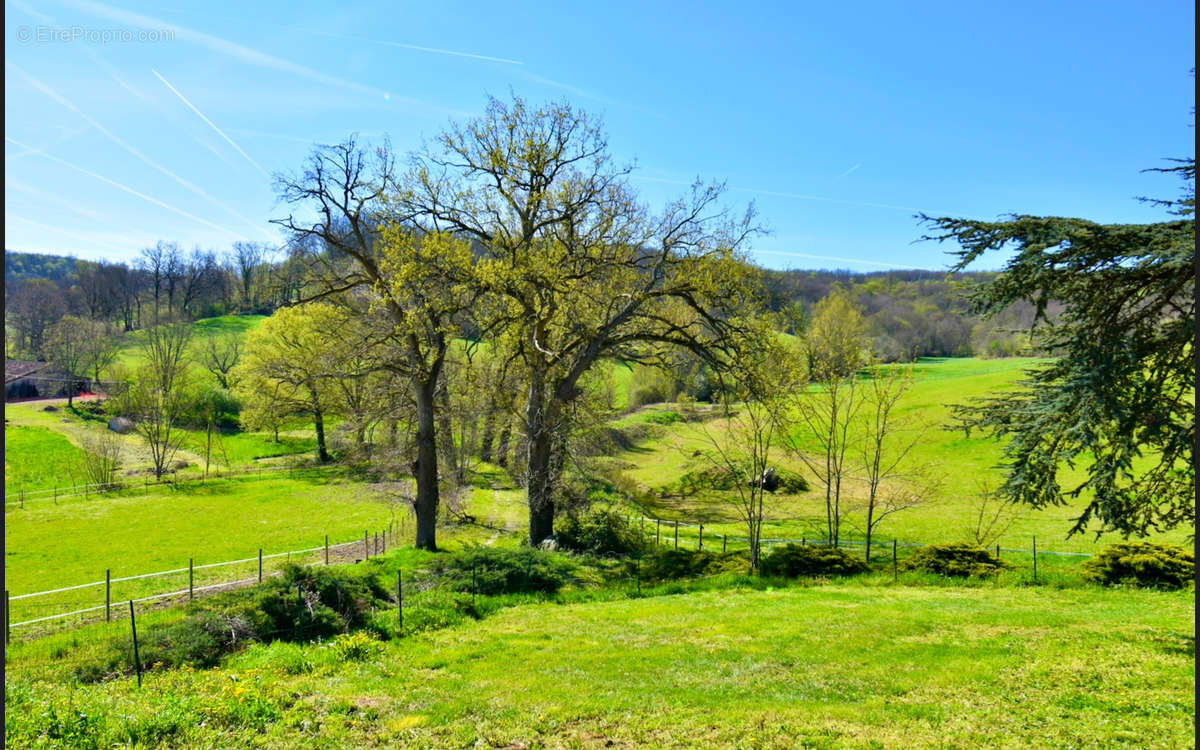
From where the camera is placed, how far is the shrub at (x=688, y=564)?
63.0 ft

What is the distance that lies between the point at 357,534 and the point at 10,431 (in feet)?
116

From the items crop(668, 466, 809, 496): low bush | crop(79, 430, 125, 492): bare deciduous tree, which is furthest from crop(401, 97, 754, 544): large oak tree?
crop(79, 430, 125, 492): bare deciduous tree

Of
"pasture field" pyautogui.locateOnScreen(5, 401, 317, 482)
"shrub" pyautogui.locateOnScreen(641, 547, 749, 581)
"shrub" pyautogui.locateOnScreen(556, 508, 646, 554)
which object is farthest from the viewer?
"pasture field" pyautogui.locateOnScreen(5, 401, 317, 482)

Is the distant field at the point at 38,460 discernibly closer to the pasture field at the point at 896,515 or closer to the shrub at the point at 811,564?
the pasture field at the point at 896,515

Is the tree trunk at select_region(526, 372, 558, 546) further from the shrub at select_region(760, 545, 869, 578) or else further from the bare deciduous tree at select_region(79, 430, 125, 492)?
the bare deciduous tree at select_region(79, 430, 125, 492)

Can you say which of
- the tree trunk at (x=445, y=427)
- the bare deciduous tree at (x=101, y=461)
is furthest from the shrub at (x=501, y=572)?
the bare deciduous tree at (x=101, y=461)

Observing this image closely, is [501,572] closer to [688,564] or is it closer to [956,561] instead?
[688,564]

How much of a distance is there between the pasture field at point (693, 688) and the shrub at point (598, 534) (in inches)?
291

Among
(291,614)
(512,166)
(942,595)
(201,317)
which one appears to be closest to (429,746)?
(291,614)

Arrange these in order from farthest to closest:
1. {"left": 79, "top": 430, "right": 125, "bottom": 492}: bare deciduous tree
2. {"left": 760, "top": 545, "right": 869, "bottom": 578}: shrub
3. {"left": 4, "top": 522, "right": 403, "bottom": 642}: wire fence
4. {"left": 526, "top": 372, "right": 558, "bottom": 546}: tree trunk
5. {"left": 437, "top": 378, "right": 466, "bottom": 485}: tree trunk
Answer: {"left": 79, "top": 430, "right": 125, "bottom": 492}: bare deciduous tree
{"left": 437, "top": 378, "right": 466, "bottom": 485}: tree trunk
{"left": 526, "top": 372, "right": 558, "bottom": 546}: tree trunk
{"left": 760, "top": 545, "right": 869, "bottom": 578}: shrub
{"left": 4, "top": 522, "right": 403, "bottom": 642}: wire fence

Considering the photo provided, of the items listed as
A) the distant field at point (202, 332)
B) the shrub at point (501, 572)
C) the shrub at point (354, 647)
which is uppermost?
the distant field at point (202, 332)

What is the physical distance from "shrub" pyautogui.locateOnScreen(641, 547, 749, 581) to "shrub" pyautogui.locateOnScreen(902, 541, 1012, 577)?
5029mm

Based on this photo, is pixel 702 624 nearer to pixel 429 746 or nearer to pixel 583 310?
pixel 429 746

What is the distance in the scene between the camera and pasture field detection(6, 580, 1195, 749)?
768cm
